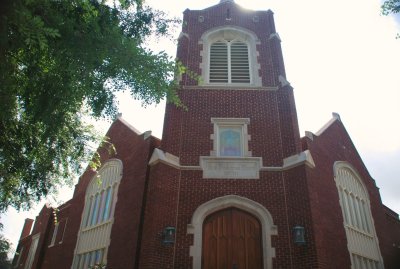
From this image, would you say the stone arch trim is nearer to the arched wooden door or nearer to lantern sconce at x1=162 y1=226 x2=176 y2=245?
the arched wooden door

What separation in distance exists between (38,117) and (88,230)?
832 cm

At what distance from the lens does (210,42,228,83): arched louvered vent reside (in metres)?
14.4

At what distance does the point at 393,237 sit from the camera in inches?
646

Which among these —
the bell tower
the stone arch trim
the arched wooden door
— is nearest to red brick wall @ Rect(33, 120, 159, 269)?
the bell tower

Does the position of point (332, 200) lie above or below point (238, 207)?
above

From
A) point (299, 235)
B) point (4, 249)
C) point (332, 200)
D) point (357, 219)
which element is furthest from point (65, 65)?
point (4, 249)

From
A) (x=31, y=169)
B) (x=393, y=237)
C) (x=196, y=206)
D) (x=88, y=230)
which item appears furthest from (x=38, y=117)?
(x=393, y=237)

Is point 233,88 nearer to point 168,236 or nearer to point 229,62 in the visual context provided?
point 229,62

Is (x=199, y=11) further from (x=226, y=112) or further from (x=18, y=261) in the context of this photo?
(x=18, y=261)

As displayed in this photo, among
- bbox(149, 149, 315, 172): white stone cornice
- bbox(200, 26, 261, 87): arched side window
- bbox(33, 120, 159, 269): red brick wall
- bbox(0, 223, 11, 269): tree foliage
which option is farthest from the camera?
bbox(0, 223, 11, 269): tree foliage

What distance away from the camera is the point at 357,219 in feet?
47.5

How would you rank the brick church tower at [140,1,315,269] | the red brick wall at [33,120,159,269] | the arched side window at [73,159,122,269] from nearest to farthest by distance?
1. the brick church tower at [140,1,315,269]
2. the red brick wall at [33,120,159,269]
3. the arched side window at [73,159,122,269]

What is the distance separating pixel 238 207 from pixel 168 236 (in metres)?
2.38

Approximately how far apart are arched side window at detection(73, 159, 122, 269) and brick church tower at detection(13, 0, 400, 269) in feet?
0.18
